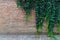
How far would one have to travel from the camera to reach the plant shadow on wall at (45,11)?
5.12 metres

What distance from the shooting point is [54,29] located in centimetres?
538

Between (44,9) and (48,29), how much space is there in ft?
2.19

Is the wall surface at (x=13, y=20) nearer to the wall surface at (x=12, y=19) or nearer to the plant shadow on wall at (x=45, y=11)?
the wall surface at (x=12, y=19)

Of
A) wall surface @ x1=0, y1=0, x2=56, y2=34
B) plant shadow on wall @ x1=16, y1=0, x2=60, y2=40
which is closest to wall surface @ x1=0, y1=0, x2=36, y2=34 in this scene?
wall surface @ x1=0, y1=0, x2=56, y2=34

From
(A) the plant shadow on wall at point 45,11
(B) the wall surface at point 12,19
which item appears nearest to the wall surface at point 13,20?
(B) the wall surface at point 12,19

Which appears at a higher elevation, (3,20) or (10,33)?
(3,20)

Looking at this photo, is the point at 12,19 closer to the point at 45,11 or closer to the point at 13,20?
the point at 13,20

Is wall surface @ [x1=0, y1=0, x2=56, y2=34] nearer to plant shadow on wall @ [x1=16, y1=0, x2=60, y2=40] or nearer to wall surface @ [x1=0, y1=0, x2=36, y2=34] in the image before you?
wall surface @ [x1=0, y1=0, x2=36, y2=34]

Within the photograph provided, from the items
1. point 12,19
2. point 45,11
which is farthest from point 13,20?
point 45,11

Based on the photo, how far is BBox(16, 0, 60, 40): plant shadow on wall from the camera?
512 centimetres

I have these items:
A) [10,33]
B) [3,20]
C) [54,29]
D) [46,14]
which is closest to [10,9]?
[3,20]

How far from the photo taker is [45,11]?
518 cm

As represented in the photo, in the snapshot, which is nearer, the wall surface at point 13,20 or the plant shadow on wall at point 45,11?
the plant shadow on wall at point 45,11

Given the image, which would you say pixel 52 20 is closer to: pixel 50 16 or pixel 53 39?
pixel 50 16
